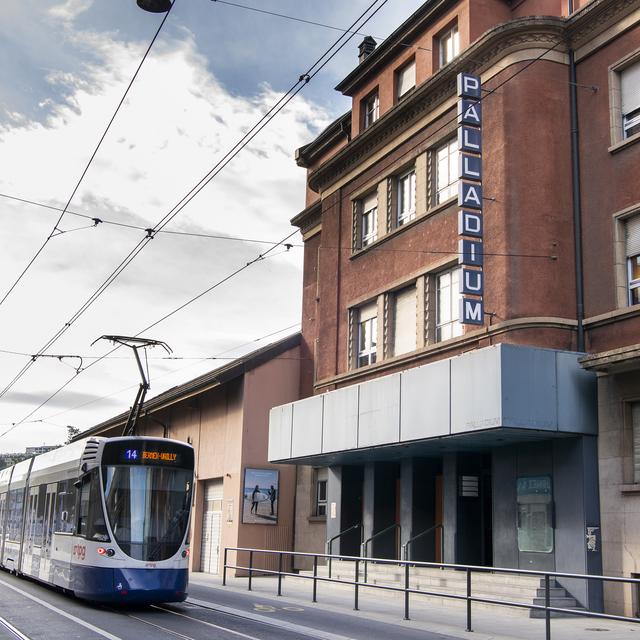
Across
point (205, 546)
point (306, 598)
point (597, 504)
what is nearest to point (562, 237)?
point (597, 504)

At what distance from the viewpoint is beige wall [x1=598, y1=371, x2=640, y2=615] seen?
16.7 metres

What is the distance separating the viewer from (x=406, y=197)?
24.6 metres

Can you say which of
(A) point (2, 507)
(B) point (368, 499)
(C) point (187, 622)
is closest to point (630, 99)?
(B) point (368, 499)

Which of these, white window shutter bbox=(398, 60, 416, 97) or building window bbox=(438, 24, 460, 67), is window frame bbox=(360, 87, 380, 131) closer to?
white window shutter bbox=(398, 60, 416, 97)

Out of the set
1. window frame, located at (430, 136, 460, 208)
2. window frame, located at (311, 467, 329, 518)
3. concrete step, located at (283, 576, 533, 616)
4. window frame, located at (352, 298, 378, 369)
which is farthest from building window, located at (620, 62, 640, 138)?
window frame, located at (311, 467, 329, 518)

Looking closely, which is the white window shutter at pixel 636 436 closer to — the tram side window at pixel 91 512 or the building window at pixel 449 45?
the tram side window at pixel 91 512

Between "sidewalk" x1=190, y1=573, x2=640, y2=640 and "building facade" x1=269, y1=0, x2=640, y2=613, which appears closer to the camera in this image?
"sidewalk" x1=190, y1=573, x2=640, y2=640

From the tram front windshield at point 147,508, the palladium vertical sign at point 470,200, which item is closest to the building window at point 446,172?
the palladium vertical sign at point 470,200

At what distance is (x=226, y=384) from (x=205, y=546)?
5997 millimetres

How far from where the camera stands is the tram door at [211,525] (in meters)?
32.6

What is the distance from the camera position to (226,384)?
32969 mm

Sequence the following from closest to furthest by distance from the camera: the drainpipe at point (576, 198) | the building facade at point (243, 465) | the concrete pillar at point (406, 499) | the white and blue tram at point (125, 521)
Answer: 1. the white and blue tram at point (125, 521)
2. the drainpipe at point (576, 198)
3. the concrete pillar at point (406, 499)
4. the building facade at point (243, 465)

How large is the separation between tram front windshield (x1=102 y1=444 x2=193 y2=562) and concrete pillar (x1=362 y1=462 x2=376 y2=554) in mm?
8378

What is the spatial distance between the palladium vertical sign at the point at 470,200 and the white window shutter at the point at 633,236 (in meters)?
2.93
